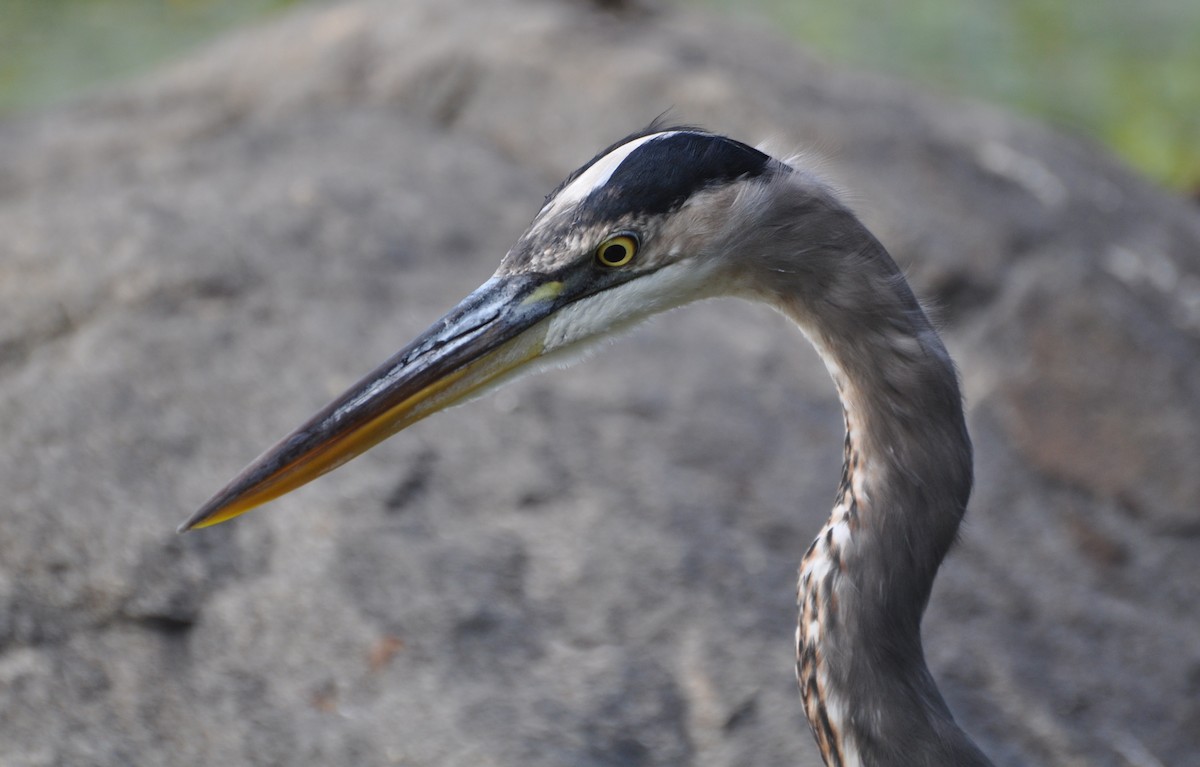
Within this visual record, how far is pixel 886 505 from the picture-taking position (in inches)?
55.5

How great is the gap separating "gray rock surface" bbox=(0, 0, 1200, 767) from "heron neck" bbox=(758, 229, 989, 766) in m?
0.13

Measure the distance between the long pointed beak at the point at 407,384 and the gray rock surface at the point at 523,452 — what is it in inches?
17.1

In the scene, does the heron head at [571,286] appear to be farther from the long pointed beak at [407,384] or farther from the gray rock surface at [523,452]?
the gray rock surface at [523,452]

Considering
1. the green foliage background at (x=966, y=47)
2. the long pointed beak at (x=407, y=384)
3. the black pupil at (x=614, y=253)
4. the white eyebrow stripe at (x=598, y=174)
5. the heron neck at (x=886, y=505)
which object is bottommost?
the heron neck at (x=886, y=505)

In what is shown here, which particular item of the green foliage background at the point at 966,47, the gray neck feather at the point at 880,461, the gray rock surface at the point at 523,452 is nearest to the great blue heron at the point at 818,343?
the gray neck feather at the point at 880,461

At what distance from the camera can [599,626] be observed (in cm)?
200

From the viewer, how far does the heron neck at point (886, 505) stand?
4.58 ft

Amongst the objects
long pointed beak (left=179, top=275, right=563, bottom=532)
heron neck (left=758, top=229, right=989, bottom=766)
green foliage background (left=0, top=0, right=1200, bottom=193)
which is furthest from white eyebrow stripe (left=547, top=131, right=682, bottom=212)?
green foliage background (left=0, top=0, right=1200, bottom=193)

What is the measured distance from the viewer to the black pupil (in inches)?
55.8

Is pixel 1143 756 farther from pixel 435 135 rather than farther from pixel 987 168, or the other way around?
pixel 435 135

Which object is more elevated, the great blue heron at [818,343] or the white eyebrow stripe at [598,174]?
the white eyebrow stripe at [598,174]

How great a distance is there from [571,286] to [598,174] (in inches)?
5.4

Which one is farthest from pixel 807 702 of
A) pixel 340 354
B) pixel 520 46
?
pixel 520 46

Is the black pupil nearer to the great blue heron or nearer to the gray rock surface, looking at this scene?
the great blue heron
